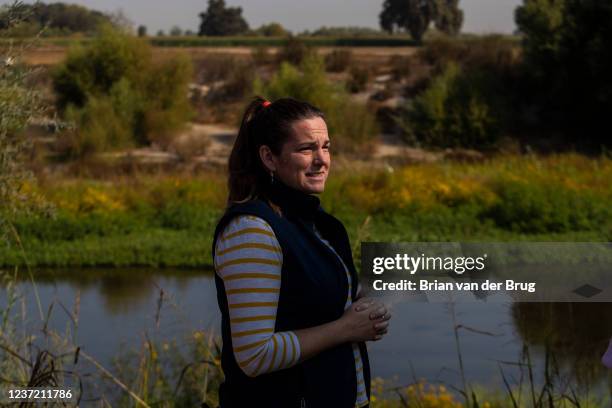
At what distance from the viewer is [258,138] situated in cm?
169

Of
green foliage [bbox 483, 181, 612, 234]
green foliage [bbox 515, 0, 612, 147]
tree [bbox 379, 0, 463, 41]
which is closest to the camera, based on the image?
green foliage [bbox 483, 181, 612, 234]

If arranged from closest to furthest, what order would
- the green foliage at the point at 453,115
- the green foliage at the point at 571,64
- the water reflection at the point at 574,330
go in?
the water reflection at the point at 574,330 → the green foliage at the point at 571,64 → the green foliage at the point at 453,115

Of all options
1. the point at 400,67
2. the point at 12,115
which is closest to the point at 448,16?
the point at 400,67

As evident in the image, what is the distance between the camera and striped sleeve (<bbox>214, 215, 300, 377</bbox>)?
1548 mm

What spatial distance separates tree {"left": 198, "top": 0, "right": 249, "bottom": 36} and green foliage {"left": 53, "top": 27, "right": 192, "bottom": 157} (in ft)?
82.3

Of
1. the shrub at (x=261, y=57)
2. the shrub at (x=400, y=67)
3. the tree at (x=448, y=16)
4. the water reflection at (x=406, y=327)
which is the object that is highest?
the tree at (x=448, y=16)

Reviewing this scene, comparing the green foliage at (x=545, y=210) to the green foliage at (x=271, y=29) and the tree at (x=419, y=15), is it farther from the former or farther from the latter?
the green foliage at (x=271, y=29)

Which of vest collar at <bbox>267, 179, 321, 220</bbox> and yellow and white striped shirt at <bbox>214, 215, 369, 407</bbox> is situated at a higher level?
vest collar at <bbox>267, 179, 321, 220</bbox>

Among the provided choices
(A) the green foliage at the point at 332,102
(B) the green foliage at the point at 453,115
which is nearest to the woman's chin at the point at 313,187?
(A) the green foliage at the point at 332,102

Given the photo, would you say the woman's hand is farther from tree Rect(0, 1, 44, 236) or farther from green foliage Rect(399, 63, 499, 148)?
green foliage Rect(399, 63, 499, 148)

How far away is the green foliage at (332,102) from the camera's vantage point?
20.0m

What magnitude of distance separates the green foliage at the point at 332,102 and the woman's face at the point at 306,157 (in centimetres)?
1719

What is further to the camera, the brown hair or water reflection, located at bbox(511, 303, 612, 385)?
water reflection, located at bbox(511, 303, 612, 385)

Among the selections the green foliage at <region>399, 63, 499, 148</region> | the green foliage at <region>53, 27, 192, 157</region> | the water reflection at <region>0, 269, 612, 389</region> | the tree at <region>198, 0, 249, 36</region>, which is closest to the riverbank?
the water reflection at <region>0, 269, 612, 389</region>
